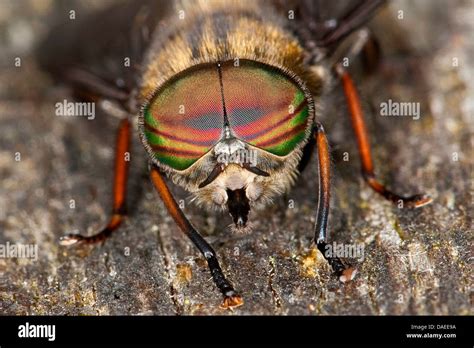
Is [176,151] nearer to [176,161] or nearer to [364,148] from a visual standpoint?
[176,161]

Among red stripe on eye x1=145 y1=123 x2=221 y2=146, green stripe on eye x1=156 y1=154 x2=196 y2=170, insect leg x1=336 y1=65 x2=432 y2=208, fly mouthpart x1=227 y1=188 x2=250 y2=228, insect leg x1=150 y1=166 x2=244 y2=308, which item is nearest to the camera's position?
insect leg x1=150 y1=166 x2=244 y2=308

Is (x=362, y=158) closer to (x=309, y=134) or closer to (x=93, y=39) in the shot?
(x=309, y=134)

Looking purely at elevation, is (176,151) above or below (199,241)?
above

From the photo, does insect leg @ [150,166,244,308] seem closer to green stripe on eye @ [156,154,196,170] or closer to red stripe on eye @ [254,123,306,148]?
green stripe on eye @ [156,154,196,170]

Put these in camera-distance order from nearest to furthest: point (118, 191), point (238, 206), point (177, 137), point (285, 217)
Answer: point (177, 137)
point (238, 206)
point (285, 217)
point (118, 191)

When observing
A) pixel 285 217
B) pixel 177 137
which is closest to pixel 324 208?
pixel 285 217

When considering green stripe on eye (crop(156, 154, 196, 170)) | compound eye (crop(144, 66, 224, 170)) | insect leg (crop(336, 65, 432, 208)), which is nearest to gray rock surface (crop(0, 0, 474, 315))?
insect leg (crop(336, 65, 432, 208))

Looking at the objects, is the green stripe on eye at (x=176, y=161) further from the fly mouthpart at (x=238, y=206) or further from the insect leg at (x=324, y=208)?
the insect leg at (x=324, y=208)
